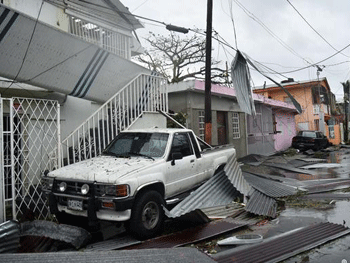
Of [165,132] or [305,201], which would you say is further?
[305,201]

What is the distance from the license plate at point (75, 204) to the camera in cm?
468

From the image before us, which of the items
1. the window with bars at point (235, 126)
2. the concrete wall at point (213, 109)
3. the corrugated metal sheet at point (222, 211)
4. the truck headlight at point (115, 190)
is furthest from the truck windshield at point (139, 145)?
the window with bars at point (235, 126)

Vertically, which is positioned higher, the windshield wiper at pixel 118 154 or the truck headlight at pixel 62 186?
the windshield wiper at pixel 118 154

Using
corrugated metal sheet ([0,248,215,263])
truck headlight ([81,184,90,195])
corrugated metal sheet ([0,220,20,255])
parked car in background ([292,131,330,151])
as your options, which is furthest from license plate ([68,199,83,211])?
parked car in background ([292,131,330,151])

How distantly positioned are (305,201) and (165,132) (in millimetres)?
3891

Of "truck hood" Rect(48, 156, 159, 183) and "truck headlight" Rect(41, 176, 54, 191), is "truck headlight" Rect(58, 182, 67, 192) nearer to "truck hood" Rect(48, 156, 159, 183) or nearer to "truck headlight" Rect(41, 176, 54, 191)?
"truck hood" Rect(48, 156, 159, 183)

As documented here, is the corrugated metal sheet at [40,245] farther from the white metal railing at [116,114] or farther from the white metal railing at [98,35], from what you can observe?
the white metal railing at [98,35]

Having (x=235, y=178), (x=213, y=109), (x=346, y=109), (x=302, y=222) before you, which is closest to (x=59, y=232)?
(x=235, y=178)

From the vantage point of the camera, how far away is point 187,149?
6367 mm

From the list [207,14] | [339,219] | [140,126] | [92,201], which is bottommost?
[339,219]

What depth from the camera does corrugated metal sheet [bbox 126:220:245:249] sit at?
457cm

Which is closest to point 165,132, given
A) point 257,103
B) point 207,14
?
point 207,14

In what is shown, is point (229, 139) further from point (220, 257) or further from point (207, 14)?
point (220, 257)

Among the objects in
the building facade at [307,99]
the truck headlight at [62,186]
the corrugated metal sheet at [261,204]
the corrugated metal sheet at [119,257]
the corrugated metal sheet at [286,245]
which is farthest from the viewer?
the building facade at [307,99]
